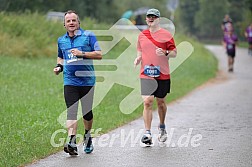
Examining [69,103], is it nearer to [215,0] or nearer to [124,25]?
[124,25]

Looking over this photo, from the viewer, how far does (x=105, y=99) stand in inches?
661

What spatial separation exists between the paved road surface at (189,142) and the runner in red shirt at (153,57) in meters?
0.62

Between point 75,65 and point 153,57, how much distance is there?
58.4 inches

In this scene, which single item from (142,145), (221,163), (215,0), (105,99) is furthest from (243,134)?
(215,0)

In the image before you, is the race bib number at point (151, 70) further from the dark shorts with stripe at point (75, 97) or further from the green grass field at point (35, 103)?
the green grass field at point (35, 103)

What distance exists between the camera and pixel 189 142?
36.1ft

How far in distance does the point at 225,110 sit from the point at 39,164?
7.51m

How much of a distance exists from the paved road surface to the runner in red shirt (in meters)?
0.62

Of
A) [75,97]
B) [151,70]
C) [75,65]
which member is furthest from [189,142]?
[75,65]

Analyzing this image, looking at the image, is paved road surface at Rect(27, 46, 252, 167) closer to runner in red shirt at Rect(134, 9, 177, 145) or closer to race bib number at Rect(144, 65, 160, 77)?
runner in red shirt at Rect(134, 9, 177, 145)

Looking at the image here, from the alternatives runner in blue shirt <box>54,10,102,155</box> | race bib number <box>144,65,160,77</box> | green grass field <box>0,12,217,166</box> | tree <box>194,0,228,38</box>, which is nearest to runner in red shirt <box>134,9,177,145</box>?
race bib number <box>144,65,160,77</box>

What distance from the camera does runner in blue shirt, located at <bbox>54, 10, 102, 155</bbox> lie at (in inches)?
380

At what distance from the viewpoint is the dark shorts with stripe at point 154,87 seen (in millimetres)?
10750

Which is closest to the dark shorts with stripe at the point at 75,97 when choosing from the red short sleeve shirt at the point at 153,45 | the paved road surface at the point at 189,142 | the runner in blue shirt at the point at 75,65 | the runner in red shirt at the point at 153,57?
the runner in blue shirt at the point at 75,65
